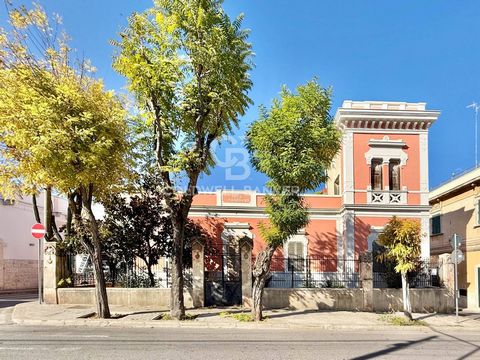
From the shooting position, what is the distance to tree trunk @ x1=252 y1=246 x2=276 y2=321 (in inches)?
512

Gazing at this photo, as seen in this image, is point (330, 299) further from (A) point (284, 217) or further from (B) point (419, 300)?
(A) point (284, 217)

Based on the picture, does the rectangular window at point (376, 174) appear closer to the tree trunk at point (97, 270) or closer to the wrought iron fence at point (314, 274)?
the wrought iron fence at point (314, 274)

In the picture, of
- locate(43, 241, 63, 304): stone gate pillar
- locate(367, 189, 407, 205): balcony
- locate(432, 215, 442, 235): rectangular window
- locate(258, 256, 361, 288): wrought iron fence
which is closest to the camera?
locate(43, 241, 63, 304): stone gate pillar

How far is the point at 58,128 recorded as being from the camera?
11.1 metres

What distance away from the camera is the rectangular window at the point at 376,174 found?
23078 millimetres

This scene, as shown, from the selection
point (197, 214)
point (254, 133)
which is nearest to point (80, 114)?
point (254, 133)

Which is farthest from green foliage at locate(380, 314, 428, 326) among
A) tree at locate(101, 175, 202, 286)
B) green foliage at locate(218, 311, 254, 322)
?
tree at locate(101, 175, 202, 286)

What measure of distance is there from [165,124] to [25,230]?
21.0m

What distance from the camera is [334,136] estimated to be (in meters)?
13.1

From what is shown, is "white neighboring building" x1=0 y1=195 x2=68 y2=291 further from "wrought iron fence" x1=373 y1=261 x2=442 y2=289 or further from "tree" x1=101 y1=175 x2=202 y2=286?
"wrought iron fence" x1=373 y1=261 x2=442 y2=289

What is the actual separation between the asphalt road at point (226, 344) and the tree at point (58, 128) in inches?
116

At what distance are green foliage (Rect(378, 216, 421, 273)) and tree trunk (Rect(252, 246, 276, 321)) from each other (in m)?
4.37

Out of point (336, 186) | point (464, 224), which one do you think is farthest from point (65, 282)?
point (464, 224)

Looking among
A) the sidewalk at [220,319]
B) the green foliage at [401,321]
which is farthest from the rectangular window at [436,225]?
the green foliage at [401,321]
